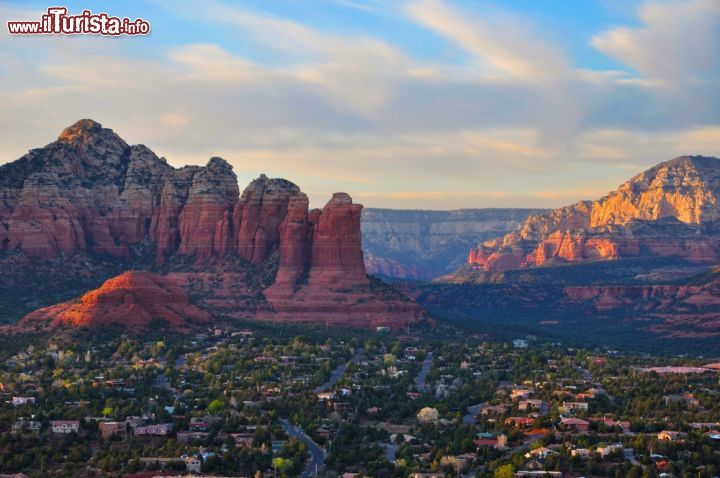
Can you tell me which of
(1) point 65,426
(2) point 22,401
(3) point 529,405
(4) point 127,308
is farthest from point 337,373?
(1) point 65,426

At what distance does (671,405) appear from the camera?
128 meters

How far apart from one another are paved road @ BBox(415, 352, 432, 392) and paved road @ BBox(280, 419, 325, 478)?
23.2 meters

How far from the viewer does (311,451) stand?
11431 cm

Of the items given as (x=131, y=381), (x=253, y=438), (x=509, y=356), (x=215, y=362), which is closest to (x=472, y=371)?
(x=509, y=356)

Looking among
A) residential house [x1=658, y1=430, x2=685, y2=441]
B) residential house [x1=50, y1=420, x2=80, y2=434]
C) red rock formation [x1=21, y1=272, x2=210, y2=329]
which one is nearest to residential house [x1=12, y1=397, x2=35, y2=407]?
residential house [x1=50, y1=420, x2=80, y2=434]

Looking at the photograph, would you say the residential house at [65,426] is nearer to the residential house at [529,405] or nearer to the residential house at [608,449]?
the residential house at [529,405]

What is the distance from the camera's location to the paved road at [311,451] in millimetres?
107875

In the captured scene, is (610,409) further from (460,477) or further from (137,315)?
(137,315)

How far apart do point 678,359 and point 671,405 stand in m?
47.5

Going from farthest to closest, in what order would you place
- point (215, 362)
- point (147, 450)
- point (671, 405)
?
point (215, 362) < point (671, 405) < point (147, 450)

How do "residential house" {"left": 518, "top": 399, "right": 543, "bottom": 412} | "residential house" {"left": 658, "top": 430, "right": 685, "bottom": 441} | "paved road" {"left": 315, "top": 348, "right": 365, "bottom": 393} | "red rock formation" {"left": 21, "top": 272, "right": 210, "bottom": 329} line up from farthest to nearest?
"red rock formation" {"left": 21, "top": 272, "right": 210, "bottom": 329} → "paved road" {"left": 315, "top": 348, "right": 365, "bottom": 393} → "residential house" {"left": 518, "top": 399, "right": 543, "bottom": 412} → "residential house" {"left": 658, "top": 430, "right": 685, "bottom": 441}

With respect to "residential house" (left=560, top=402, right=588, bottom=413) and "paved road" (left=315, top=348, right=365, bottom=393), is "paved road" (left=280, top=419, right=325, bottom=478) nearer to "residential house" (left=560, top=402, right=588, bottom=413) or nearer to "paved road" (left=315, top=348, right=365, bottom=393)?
"paved road" (left=315, top=348, right=365, bottom=393)

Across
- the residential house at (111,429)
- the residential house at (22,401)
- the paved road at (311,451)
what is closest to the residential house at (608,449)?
the paved road at (311,451)

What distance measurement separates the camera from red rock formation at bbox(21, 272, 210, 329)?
6649 inches
